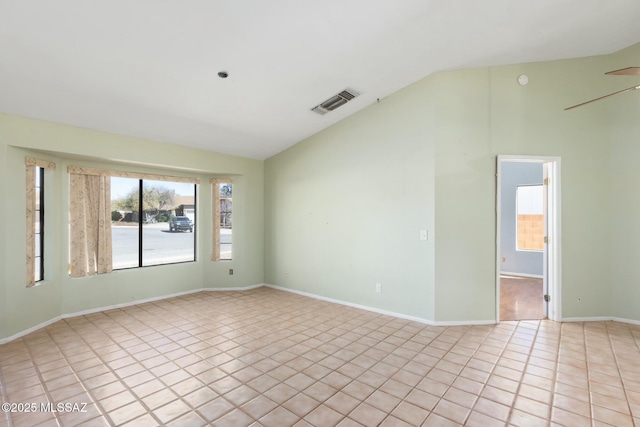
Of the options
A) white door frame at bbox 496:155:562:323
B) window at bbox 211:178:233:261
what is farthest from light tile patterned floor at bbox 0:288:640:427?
window at bbox 211:178:233:261

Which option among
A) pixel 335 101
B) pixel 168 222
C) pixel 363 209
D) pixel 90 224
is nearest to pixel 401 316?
pixel 363 209

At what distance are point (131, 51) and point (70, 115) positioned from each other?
1.50 metres

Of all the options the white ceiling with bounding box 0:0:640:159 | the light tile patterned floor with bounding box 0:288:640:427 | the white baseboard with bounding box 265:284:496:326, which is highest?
the white ceiling with bounding box 0:0:640:159

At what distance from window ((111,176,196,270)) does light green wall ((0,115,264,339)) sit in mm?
187

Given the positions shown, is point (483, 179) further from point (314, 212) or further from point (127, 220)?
point (127, 220)

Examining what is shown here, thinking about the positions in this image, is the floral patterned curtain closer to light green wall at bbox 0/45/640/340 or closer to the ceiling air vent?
light green wall at bbox 0/45/640/340

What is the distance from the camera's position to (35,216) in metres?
3.63

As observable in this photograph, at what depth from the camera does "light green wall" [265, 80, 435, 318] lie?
394cm

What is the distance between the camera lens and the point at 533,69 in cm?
389

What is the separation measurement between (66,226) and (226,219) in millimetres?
2292

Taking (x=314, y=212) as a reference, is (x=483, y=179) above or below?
above

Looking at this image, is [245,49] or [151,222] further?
[151,222]

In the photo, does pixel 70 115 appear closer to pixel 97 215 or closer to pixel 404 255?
pixel 97 215

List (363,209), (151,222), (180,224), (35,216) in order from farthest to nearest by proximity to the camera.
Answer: (180,224) → (151,222) → (363,209) → (35,216)
